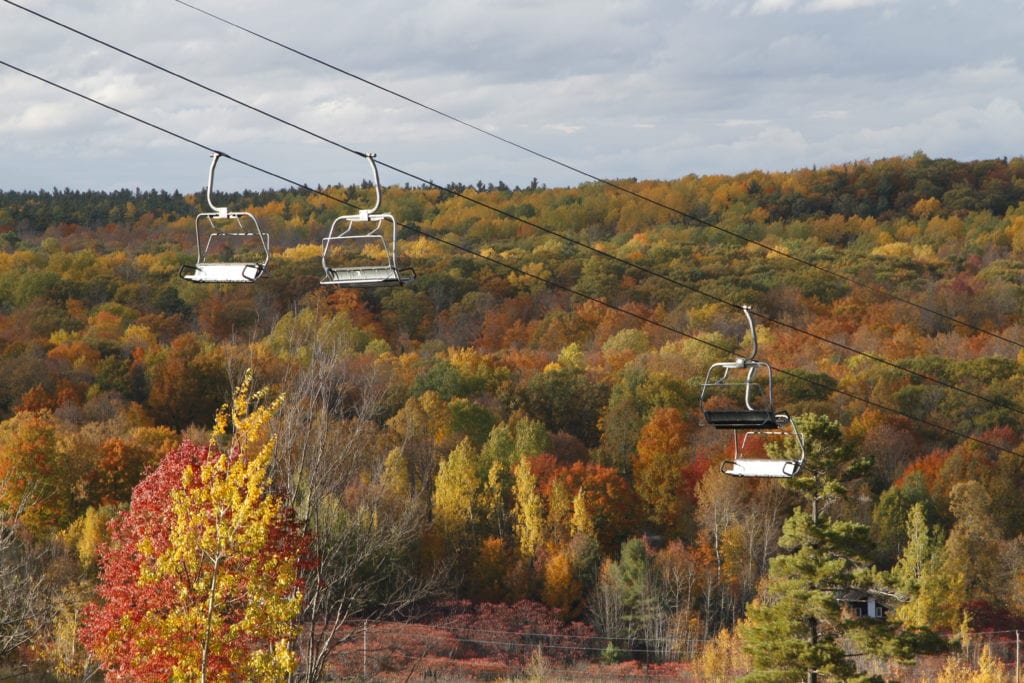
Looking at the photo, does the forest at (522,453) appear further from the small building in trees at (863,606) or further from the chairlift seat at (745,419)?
the chairlift seat at (745,419)

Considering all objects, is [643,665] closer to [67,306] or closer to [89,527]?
[89,527]

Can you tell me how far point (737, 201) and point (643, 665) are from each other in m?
105

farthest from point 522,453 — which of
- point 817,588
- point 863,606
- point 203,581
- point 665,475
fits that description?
point 203,581

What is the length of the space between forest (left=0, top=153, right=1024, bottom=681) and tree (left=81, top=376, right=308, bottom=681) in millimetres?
70

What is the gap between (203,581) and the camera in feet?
54.4

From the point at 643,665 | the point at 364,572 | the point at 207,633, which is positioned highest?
the point at 207,633

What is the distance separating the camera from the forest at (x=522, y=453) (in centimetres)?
2333

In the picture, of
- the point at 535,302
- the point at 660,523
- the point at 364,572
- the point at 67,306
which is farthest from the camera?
the point at 535,302

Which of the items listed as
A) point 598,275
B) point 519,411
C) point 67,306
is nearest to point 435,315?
point 598,275

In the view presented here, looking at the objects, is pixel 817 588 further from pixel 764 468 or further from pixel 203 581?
pixel 203 581

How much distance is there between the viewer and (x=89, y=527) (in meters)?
49.2

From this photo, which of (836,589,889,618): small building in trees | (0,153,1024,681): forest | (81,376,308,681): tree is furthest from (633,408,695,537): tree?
(81,376,308,681): tree

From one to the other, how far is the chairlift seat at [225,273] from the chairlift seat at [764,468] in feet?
18.6

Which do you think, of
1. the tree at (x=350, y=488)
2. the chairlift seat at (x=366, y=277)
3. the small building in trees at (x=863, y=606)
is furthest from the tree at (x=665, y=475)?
the chairlift seat at (x=366, y=277)
